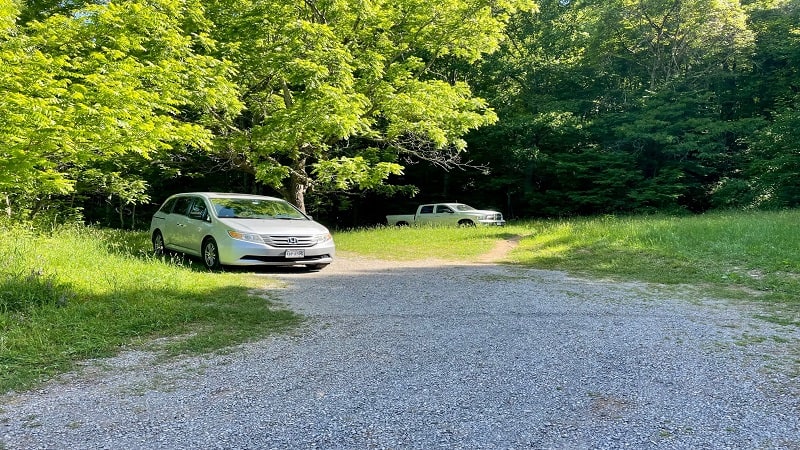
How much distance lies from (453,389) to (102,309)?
4.16 metres

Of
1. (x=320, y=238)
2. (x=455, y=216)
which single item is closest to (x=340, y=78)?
(x=320, y=238)

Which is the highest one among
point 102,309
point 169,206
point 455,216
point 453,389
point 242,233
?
point 169,206

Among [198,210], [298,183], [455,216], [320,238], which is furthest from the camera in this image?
[455,216]

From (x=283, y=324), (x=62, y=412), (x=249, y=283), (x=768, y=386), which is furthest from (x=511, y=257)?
(x=62, y=412)

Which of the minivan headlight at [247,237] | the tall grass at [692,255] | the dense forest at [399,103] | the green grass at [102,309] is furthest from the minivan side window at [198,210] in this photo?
the tall grass at [692,255]

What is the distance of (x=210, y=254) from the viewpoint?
9211 millimetres

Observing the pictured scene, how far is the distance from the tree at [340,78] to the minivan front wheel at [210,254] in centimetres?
484

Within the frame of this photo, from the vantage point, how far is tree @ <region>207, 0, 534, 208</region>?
1334cm

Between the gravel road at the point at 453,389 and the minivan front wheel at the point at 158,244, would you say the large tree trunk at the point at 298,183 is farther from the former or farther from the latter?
the gravel road at the point at 453,389

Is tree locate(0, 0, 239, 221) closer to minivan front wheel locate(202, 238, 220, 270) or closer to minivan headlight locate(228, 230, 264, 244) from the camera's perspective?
minivan front wheel locate(202, 238, 220, 270)

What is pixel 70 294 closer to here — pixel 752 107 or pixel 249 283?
pixel 249 283

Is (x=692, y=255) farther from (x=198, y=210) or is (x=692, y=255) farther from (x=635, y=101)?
(x=635, y=101)

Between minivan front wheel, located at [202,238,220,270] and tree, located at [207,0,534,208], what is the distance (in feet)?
15.9

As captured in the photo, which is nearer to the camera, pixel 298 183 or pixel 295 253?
pixel 295 253
